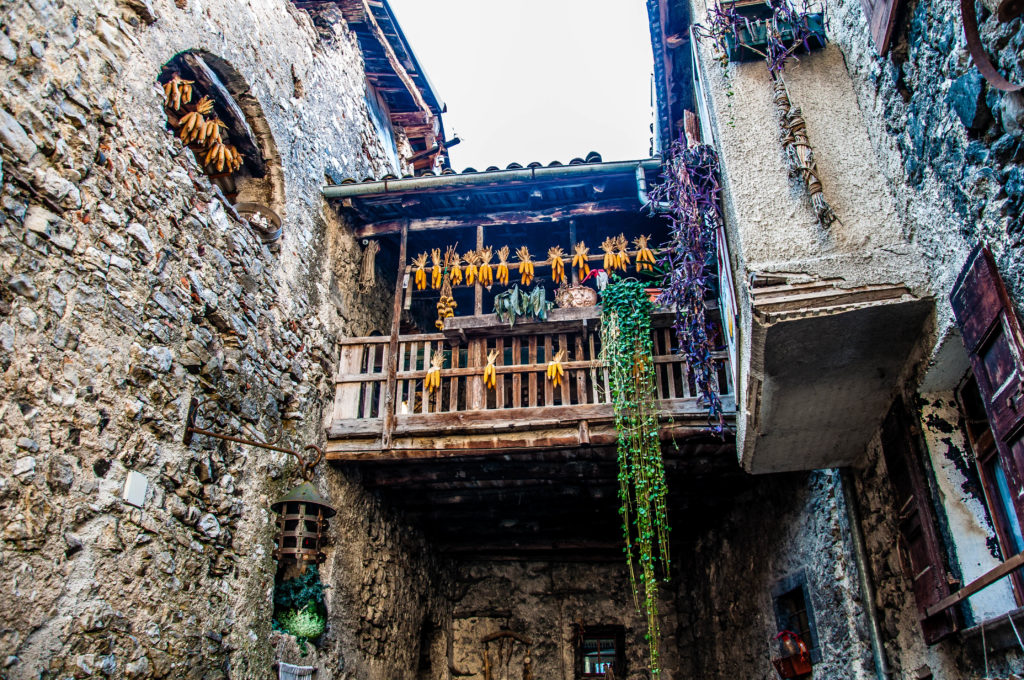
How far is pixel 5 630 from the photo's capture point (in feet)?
10.3

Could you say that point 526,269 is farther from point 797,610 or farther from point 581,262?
point 797,610

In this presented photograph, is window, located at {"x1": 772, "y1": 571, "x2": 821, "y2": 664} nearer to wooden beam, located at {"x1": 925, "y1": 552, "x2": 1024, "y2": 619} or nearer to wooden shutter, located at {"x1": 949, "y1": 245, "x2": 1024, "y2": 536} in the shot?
wooden beam, located at {"x1": 925, "y1": 552, "x2": 1024, "y2": 619}

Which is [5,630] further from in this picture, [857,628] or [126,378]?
[857,628]

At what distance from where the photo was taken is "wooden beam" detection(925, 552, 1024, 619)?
2.65 meters

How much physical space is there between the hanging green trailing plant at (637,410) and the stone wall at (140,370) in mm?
2541

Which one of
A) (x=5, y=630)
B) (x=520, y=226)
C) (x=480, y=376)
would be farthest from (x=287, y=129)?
(x=5, y=630)

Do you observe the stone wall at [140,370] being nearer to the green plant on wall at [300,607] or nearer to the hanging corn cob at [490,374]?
the green plant on wall at [300,607]

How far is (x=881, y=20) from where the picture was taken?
11.7ft

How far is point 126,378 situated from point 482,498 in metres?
3.93

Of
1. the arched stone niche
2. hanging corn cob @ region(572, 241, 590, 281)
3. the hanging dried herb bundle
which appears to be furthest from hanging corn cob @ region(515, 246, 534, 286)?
the arched stone niche

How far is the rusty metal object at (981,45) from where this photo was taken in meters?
2.43

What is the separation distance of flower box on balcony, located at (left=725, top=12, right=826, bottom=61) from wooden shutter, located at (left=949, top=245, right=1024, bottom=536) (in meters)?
2.12

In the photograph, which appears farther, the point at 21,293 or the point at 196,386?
the point at 196,386

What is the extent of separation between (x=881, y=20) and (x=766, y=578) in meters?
4.86
